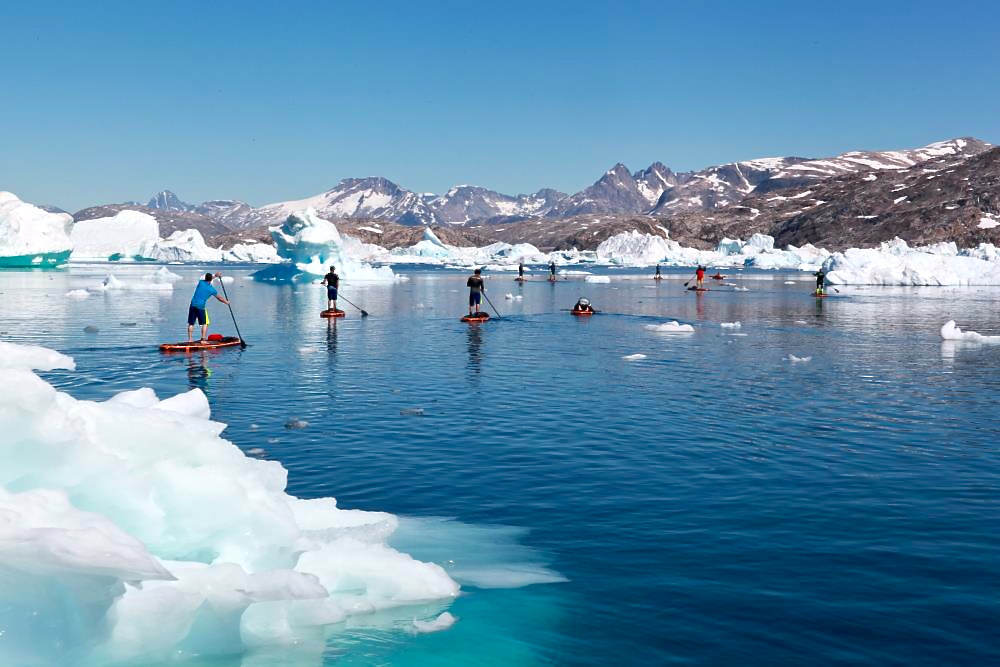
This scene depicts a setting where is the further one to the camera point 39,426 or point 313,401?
point 313,401

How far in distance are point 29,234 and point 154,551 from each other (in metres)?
118

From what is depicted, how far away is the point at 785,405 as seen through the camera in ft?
65.5

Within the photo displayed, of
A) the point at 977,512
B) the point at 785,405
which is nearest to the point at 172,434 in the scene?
the point at 977,512

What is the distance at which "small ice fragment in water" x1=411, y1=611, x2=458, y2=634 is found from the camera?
25.7ft

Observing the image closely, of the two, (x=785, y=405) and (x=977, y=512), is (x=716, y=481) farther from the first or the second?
(x=785, y=405)

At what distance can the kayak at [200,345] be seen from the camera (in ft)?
94.7

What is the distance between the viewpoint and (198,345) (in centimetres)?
2927

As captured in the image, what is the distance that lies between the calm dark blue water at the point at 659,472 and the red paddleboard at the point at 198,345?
106cm

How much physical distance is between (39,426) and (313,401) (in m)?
13.3

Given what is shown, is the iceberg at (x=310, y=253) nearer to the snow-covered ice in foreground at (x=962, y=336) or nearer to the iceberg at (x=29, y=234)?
the iceberg at (x=29, y=234)

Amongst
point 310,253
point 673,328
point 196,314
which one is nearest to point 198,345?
point 196,314

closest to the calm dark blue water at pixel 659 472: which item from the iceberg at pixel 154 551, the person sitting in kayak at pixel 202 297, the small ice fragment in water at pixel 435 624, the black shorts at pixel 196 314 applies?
the small ice fragment in water at pixel 435 624

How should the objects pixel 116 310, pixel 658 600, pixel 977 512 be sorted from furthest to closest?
1. pixel 116 310
2. pixel 977 512
3. pixel 658 600

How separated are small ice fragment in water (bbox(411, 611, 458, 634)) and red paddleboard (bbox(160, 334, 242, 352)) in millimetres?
23186
